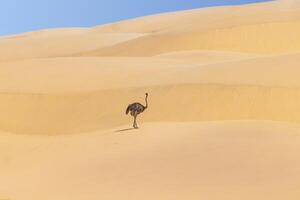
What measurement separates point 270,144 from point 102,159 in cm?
385

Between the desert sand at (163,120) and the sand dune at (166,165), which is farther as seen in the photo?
the desert sand at (163,120)

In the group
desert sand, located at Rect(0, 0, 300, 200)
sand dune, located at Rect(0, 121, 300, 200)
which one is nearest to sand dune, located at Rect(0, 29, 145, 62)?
desert sand, located at Rect(0, 0, 300, 200)

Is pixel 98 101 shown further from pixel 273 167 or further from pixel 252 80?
pixel 273 167

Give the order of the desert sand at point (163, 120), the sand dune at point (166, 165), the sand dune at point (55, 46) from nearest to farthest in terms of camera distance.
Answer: the sand dune at point (166, 165) < the desert sand at point (163, 120) < the sand dune at point (55, 46)

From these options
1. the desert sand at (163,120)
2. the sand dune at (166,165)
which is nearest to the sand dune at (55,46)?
the desert sand at (163,120)

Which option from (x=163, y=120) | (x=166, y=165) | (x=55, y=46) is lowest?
(x=166, y=165)

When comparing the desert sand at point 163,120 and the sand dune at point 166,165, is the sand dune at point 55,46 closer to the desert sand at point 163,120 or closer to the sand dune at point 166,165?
the desert sand at point 163,120

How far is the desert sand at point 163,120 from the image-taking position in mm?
14109

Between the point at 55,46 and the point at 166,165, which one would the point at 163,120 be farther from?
the point at 55,46

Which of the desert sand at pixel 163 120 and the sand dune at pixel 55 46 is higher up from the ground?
the sand dune at pixel 55 46

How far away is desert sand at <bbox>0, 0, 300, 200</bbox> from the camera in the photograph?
46.3ft

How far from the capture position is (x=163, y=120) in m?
26.6

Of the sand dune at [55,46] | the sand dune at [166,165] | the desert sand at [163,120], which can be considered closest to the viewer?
the sand dune at [166,165]

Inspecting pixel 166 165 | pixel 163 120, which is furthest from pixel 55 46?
pixel 166 165
